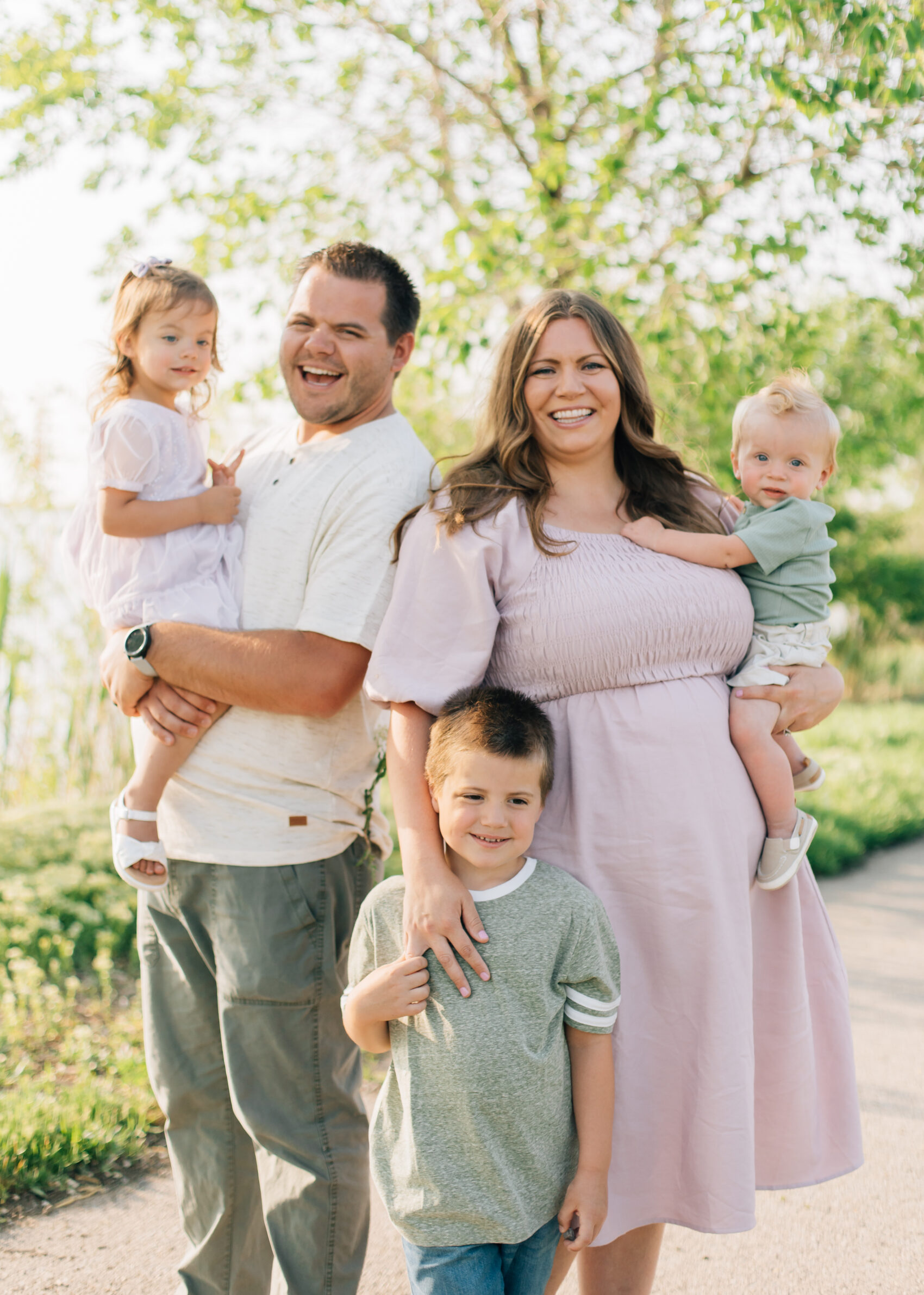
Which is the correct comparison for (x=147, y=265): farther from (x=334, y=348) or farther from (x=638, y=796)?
(x=638, y=796)

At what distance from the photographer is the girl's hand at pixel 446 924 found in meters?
1.87

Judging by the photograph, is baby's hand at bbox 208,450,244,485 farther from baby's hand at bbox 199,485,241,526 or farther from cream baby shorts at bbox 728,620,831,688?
cream baby shorts at bbox 728,620,831,688

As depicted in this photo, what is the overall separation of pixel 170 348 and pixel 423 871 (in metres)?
1.45

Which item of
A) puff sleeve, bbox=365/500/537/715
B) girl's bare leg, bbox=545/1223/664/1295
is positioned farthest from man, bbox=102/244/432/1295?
girl's bare leg, bbox=545/1223/664/1295

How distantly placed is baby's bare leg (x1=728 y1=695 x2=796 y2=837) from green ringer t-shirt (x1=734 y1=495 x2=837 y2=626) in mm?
215

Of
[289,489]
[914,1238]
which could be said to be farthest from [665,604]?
[914,1238]

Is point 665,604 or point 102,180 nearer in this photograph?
point 665,604

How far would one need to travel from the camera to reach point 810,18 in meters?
4.02

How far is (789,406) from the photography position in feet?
7.83

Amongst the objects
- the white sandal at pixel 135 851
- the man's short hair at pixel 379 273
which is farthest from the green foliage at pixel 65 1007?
the man's short hair at pixel 379 273

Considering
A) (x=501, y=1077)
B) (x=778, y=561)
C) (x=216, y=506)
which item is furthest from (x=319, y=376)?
(x=501, y=1077)

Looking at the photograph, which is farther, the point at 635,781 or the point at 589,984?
the point at 635,781

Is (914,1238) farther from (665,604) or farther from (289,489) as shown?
(289,489)

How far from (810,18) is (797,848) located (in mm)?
3276
